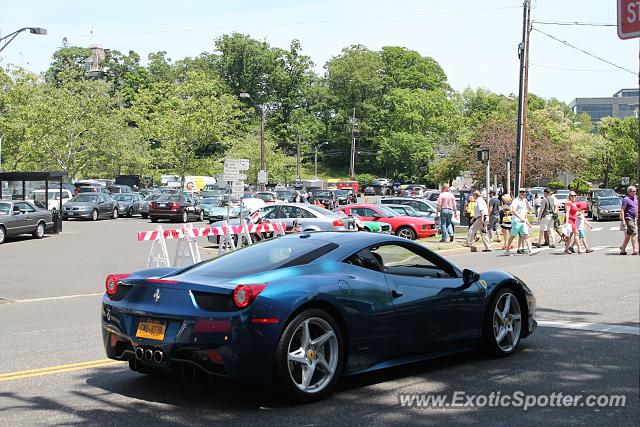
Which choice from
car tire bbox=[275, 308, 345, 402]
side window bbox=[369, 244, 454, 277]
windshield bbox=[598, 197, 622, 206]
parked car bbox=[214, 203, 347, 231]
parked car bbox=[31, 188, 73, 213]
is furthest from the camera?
parked car bbox=[31, 188, 73, 213]

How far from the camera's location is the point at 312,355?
598 cm

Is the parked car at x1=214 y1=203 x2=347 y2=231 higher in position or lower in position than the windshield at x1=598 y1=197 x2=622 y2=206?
lower

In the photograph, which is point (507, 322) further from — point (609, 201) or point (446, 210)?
point (609, 201)

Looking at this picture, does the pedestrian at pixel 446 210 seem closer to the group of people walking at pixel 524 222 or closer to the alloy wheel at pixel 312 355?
the group of people walking at pixel 524 222

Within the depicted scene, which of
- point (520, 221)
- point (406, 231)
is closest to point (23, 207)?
point (406, 231)

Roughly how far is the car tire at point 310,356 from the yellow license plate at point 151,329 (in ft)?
2.97

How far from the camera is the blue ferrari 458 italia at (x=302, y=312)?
5707 mm

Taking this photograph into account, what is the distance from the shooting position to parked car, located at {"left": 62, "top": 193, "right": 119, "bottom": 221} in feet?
141

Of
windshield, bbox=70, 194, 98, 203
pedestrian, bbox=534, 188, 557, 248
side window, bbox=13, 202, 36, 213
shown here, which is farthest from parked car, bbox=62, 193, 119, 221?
pedestrian, bbox=534, 188, 557, 248

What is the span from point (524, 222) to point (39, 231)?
1832 centimetres

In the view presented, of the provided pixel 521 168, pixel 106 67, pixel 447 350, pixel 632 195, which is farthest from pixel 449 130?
pixel 447 350

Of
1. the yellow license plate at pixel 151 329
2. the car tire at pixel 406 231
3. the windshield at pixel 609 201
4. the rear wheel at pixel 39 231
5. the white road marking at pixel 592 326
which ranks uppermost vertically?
the windshield at pixel 609 201

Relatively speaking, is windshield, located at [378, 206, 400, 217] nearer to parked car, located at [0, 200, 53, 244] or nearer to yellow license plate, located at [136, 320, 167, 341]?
parked car, located at [0, 200, 53, 244]

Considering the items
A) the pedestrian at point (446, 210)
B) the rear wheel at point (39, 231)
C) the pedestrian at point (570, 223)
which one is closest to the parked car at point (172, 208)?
the rear wheel at point (39, 231)
